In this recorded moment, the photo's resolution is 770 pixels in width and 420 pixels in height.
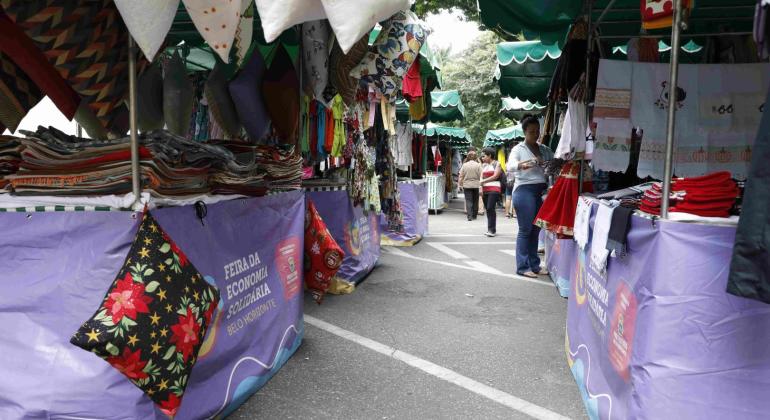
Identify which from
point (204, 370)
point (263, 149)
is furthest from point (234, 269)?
point (263, 149)

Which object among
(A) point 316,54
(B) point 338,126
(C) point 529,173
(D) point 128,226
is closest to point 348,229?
(B) point 338,126

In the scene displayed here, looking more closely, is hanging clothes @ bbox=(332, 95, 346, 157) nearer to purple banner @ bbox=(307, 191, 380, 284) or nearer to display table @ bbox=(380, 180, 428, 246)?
purple banner @ bbox=(307, 191, 380, 284)

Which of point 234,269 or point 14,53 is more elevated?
point 14,53

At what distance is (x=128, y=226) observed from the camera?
245cm

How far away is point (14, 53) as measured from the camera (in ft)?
8.82

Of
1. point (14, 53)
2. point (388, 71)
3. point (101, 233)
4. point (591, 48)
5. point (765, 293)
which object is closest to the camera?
point (765, 293)

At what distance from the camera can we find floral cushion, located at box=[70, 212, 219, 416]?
6.73ft

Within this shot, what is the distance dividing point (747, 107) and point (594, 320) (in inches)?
78.9

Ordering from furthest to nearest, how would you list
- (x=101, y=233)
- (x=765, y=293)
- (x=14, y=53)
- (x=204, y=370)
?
(x=204, y=370)
(x=14, y=53)
(x=101, y=233)
(x=765, y=293)

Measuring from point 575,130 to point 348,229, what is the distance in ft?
9.65

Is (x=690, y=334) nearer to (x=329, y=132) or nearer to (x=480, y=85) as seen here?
(x=329, y=132)

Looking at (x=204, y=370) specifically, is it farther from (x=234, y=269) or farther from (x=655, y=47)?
(x=655, y=47)

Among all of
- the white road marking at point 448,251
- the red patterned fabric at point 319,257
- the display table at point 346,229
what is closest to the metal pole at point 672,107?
the red patterned fabric at point 319,257

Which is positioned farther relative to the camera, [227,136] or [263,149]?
[227,136]
